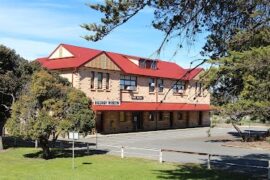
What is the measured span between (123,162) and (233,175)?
20.7 feet

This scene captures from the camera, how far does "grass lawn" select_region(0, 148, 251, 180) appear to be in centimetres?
2072

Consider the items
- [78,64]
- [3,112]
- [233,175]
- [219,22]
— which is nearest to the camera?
[219,22]

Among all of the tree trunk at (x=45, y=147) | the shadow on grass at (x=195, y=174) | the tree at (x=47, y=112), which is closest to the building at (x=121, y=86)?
the tree at (x=47, y=112)

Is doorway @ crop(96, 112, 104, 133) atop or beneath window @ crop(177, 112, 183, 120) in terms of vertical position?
beneath

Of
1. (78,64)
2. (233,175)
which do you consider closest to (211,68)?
(233,175)

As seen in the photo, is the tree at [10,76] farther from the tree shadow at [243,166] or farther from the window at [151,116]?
the window at [151,116]

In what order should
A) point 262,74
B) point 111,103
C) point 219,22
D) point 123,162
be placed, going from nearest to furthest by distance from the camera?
point 262,74 < point 219,22 < point 123,162 < point 111,103

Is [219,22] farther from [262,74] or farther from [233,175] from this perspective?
[233,175]

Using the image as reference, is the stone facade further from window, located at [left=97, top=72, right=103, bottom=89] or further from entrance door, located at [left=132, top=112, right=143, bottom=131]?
window, located at [left=97, top=72, right=103, bottom=89]

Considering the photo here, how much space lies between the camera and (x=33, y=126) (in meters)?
26.8

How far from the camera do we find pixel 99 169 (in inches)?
908

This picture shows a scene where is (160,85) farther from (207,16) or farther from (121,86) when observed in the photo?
(207,16)

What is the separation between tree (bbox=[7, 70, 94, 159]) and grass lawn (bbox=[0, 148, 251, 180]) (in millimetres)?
1635

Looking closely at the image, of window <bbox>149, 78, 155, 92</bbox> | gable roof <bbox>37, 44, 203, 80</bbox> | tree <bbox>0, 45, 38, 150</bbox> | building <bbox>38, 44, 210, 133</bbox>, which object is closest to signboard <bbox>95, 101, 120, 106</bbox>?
building <bbox>38, 44, 210, 133</bbox>
